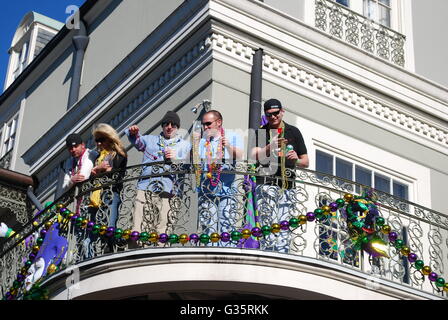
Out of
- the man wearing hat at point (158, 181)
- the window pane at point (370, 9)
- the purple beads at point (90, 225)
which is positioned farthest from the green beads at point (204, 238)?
the window pane at point (370, 9)

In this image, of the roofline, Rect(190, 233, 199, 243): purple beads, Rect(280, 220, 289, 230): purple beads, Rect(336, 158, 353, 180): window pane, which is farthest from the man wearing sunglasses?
the roofline

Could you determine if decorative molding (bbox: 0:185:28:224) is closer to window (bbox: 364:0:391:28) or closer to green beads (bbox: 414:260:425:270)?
window (bbox: 364:0:391:28)

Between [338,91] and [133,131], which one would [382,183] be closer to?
[338,91]

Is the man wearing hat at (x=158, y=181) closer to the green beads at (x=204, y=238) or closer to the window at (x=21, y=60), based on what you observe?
the green beads at (x=204, y=238)

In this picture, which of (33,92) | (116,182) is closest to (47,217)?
(116,182)

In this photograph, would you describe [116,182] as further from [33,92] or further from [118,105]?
[33,92]

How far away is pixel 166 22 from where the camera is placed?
15.0m

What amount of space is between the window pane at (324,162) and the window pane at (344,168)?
0.12m

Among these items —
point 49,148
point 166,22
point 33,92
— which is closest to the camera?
point 166,22

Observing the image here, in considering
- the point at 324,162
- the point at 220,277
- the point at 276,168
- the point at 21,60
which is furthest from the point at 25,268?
the point at 21,60

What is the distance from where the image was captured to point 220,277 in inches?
453

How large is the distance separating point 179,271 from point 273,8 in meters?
4.55

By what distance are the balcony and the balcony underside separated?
0.01m

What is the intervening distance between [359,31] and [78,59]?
15.9 feet
